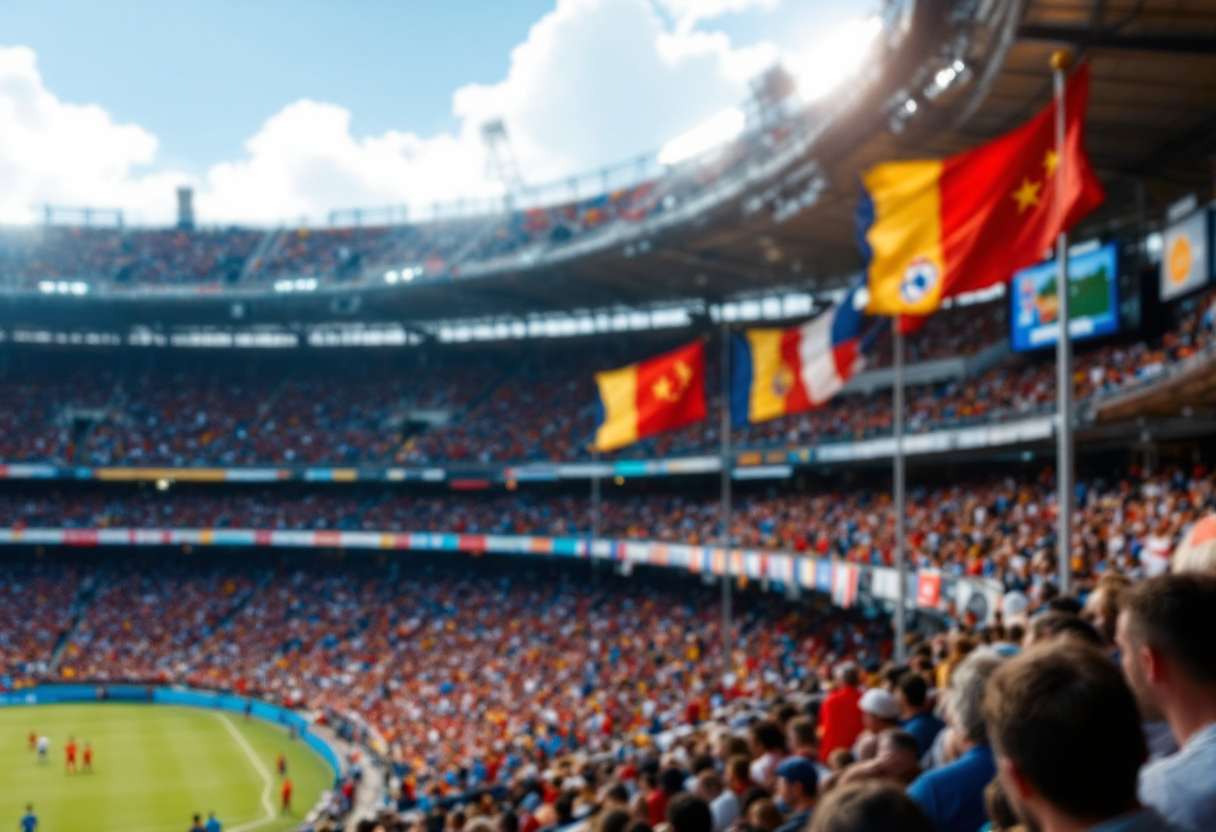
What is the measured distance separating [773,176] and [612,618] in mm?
17149

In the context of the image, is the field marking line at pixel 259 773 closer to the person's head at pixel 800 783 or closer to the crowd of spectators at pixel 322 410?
the crowd of spectators at pixel 322 410

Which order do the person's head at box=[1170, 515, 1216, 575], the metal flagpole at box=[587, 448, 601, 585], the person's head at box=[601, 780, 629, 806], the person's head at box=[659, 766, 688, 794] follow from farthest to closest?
the metal flagpole at box=[587, 448, 601, 585] < the person's head at box=[601, 780, 629, 806] < the person's head at box=[659, 766, 688, 794] < the person's head at box=[1170, 515, 1216, 575]

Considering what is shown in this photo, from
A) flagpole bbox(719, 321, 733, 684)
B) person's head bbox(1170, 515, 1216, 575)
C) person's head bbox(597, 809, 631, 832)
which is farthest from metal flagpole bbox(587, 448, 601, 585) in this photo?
person's head bbox(1170, 515, 1216, 575)

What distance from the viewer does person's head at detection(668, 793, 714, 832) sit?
504 cm

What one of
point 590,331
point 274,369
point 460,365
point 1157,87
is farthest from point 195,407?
point 1157,87

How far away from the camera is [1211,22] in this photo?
16.2 m

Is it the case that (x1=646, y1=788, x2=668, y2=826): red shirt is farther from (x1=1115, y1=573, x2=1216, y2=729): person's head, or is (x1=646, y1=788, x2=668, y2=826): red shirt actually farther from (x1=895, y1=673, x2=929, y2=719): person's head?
(x1=1115, y1=573, x2=1216, y2=729): person's head

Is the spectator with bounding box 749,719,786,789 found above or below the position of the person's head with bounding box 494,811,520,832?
above

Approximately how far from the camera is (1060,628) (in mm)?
4980

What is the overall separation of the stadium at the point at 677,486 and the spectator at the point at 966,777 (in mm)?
17

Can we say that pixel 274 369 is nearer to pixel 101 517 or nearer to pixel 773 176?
pixel 101 517

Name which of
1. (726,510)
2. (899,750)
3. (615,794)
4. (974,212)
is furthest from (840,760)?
A: (726,510)

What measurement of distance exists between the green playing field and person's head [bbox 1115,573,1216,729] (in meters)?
24.1

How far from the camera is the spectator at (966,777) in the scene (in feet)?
13.1
